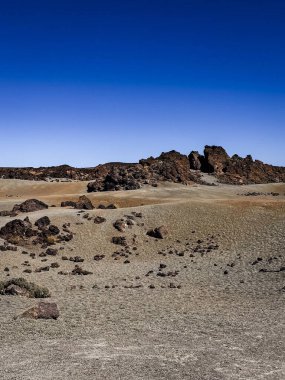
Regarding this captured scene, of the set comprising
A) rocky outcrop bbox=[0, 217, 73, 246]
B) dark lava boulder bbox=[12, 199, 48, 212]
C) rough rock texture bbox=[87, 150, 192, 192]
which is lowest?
rocky outcrop bbox=[0, 217, 73, 246]

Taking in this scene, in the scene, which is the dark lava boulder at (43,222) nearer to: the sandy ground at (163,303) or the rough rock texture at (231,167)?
the sandy ground at (163,303)

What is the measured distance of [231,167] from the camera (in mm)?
95250

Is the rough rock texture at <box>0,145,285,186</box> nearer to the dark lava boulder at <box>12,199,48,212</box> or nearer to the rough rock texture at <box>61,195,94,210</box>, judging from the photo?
the rough rock texture at <box>61,195,94,210</box>

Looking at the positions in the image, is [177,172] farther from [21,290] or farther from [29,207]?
[21,290]

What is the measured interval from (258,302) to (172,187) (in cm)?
4552

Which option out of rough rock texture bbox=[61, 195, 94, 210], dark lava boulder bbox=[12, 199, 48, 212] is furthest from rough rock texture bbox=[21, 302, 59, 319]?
rough rock texture bbox=[61, 195, 94, 210]

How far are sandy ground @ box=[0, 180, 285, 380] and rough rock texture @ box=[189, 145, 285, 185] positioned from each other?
142ft

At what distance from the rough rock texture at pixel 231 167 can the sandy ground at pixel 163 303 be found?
4314 cm

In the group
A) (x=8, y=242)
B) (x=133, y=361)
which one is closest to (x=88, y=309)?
(x=133, y=361)

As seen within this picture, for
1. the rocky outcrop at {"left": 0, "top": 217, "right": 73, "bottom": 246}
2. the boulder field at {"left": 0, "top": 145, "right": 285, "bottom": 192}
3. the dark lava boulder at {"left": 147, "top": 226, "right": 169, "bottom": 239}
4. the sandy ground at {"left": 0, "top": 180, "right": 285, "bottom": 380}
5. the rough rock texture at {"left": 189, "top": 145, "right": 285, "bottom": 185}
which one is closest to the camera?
the sandy ground at {"left": 0, "top": 180, "right": 285, "bottom": 380}

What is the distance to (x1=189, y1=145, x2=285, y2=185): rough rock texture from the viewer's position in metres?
91.9

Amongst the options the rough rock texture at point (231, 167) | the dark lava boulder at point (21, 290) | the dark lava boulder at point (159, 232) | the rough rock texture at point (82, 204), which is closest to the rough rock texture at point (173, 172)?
the rough rock texture at point (231, 167)

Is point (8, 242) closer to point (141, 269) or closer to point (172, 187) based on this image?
point (141, 269)

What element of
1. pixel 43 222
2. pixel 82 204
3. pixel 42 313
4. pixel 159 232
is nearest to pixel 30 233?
pixel 43 222
